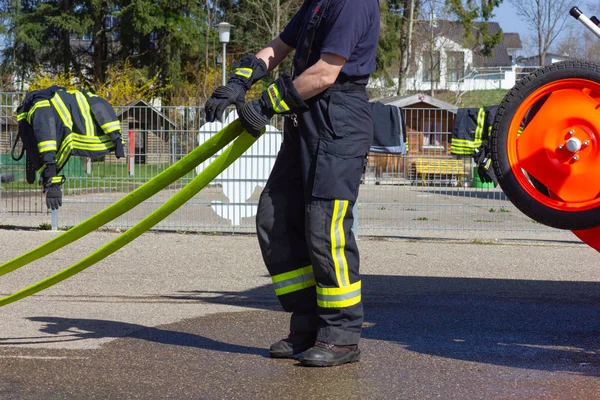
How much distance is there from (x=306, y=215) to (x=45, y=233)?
772 cm

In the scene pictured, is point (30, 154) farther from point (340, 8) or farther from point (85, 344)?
point (340, 8)

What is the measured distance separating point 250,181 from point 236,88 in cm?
716

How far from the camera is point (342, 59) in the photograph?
169 inches

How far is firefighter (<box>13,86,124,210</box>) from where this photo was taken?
913 centimetres

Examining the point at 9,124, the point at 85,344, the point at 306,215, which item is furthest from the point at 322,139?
the point at 9,124

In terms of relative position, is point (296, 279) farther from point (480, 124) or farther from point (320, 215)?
point (480, 124)

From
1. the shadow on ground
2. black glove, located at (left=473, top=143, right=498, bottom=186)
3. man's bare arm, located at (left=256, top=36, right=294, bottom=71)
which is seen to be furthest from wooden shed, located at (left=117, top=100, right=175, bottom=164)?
man's bare arm, located at (left=256, top=36, right=294, bottom=71)

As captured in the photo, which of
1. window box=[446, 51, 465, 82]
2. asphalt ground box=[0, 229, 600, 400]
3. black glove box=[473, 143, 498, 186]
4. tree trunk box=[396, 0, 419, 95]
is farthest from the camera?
window box=[446, 51, 465, 82]

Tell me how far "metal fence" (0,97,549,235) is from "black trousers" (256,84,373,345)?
22.1ft

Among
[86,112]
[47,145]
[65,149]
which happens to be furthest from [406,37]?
[47,145]

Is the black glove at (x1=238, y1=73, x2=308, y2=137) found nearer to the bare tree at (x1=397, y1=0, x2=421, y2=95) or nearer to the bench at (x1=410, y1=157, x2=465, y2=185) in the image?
the bench at (x1=410, y1=157, x2=465, y2=185)

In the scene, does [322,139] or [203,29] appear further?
[203,29]

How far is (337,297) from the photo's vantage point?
4.36 m

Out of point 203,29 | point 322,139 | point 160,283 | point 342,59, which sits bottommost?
point 160,283
